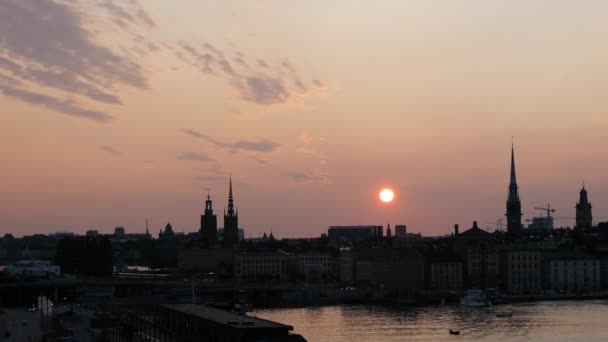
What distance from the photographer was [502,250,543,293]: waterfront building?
355ft

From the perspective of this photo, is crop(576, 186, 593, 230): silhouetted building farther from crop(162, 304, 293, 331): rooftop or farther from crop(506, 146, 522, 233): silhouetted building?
crop(162, 304, 293, 331): rooftop

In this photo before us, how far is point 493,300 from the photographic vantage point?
308 ft

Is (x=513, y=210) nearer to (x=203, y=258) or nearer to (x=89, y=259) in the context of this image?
(x=203, y=258)

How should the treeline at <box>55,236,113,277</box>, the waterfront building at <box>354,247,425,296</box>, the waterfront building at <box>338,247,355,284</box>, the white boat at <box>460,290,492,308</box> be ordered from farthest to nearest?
the waterfront building at <box>338,247,355,284</box> → the treeline at <box>55,236,113,277</box> → the waterfront building at <box>354,247,425,296</box> → the white boat at <box>460,290,492,308</box>

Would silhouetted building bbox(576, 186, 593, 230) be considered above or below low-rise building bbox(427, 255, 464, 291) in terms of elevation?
above

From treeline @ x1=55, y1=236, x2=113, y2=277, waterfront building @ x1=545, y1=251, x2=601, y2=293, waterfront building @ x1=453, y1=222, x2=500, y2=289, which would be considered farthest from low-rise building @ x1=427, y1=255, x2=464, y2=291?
treeline @ x1=55, y1=236, x2=113, y2=277

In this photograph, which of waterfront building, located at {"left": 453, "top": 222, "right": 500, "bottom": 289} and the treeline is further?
the treeline

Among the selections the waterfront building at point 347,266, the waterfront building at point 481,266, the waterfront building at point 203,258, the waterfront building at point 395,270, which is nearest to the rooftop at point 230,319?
the waterfront building at point 395,270

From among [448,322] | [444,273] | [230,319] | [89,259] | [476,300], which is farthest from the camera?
[89,259]

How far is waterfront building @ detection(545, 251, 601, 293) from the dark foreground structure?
6402 cm

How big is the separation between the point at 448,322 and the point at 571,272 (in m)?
41.8

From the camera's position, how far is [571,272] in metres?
110

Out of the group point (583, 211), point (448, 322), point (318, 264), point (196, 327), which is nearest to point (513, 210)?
point (583, 211)

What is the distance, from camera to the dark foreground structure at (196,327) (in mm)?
32781
